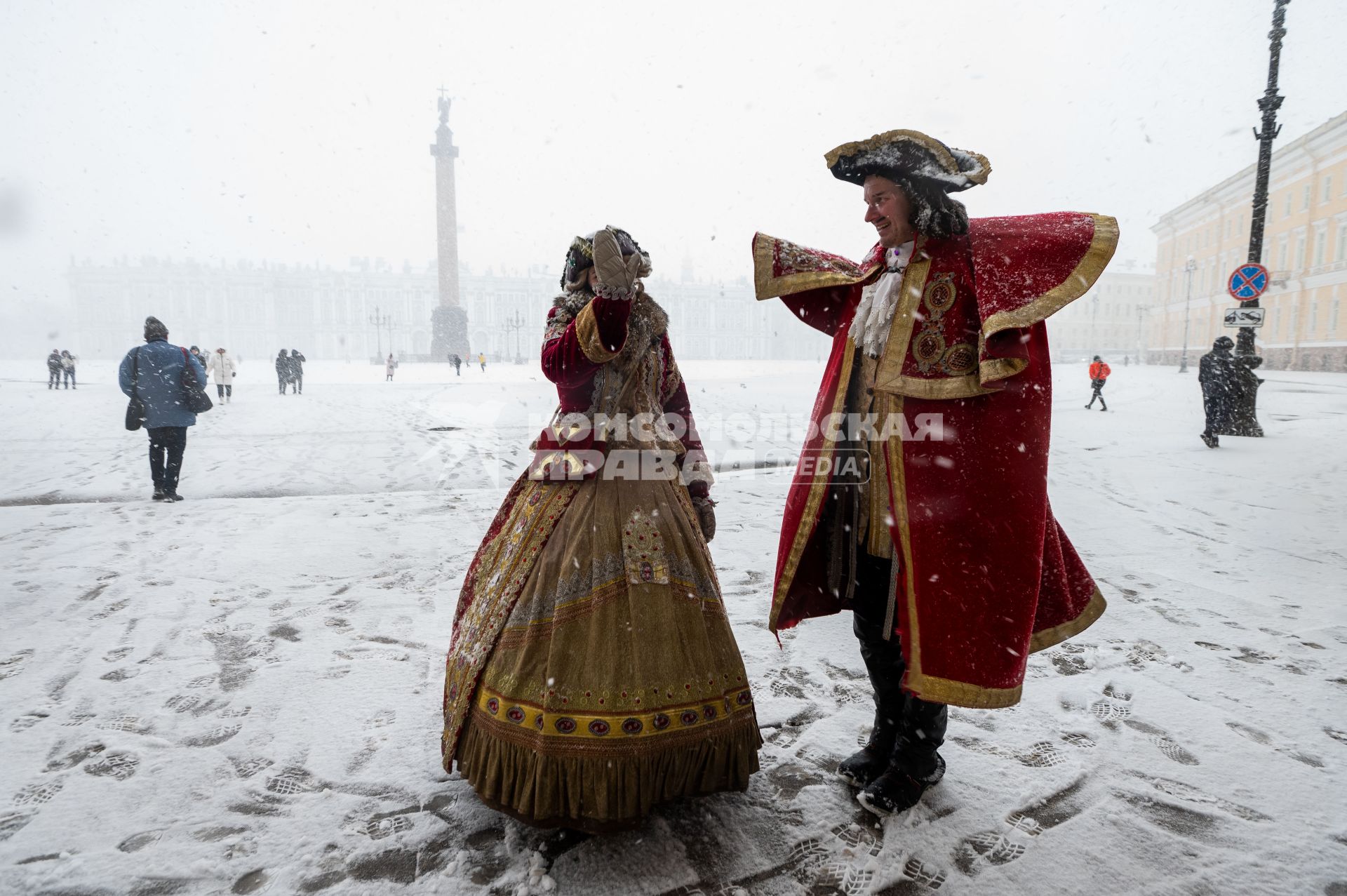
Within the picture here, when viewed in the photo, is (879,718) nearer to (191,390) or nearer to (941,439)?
(941,439)

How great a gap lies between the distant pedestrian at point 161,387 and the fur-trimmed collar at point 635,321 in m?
5.62

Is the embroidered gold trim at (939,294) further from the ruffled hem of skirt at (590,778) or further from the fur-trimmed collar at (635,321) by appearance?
the ruffled hem of skirt at (590,778)

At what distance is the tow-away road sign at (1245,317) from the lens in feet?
30.9

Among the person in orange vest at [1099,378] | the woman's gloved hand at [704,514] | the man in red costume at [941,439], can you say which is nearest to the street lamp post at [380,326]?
the person in orange vest at [1099,378]

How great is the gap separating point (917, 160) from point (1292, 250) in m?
43.4

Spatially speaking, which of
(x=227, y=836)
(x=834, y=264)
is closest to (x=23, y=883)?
(x=227, y=836)

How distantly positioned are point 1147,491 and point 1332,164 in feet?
117

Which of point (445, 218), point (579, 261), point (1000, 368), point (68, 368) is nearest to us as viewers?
point (1000, 368)

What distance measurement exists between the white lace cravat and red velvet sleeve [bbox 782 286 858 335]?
0.17 m

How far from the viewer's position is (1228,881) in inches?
74.9

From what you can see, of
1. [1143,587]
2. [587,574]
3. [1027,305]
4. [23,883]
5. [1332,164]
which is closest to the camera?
[1027,305]

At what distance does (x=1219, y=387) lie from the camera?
9.99 m

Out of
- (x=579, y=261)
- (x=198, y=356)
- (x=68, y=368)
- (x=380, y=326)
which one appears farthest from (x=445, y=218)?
(x=579, y=261)

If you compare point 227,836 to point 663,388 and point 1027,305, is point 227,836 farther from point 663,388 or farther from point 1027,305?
point 1027,305
